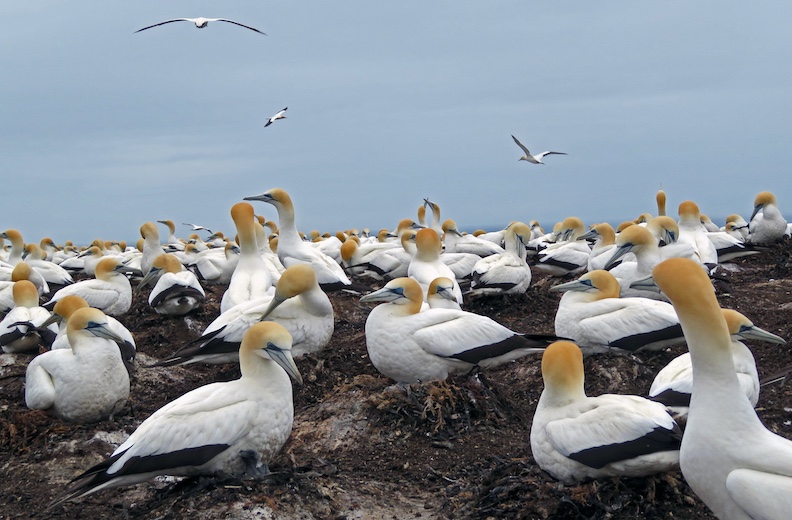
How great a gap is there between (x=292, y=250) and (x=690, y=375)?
6.45 metres

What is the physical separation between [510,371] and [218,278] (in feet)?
23.2

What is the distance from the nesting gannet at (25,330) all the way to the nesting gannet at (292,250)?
2900 mm

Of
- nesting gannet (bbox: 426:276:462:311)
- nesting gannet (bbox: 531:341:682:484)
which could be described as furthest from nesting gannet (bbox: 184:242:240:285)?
nesting gannet (bbox: 531:341:682:484)

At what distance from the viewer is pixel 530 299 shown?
1052 cm

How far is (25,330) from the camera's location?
8.15 meters

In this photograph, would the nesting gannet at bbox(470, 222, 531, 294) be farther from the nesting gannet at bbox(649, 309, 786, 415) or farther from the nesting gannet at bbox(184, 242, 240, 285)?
the nesting gannet at bbox(649, 309, 786, 415)

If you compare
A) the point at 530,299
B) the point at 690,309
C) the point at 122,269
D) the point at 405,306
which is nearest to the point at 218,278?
the point at 122,269

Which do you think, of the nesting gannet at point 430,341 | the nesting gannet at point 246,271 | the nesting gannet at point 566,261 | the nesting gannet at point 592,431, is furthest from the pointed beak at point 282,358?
the nesting gannet at point 566,261

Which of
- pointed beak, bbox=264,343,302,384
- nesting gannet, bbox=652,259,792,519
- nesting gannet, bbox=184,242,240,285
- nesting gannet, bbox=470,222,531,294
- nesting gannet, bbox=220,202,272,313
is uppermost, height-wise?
nesting gannet, bbox=652,259,792,519

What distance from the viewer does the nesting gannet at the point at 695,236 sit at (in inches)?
433

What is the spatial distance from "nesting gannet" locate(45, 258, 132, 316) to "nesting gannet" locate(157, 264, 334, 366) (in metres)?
3.42

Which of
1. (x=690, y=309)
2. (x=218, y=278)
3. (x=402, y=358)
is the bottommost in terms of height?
(x=218, y=278)

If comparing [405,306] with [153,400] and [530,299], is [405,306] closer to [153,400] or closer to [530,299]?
[153,400]

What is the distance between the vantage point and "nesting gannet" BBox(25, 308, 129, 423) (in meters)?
6.13
